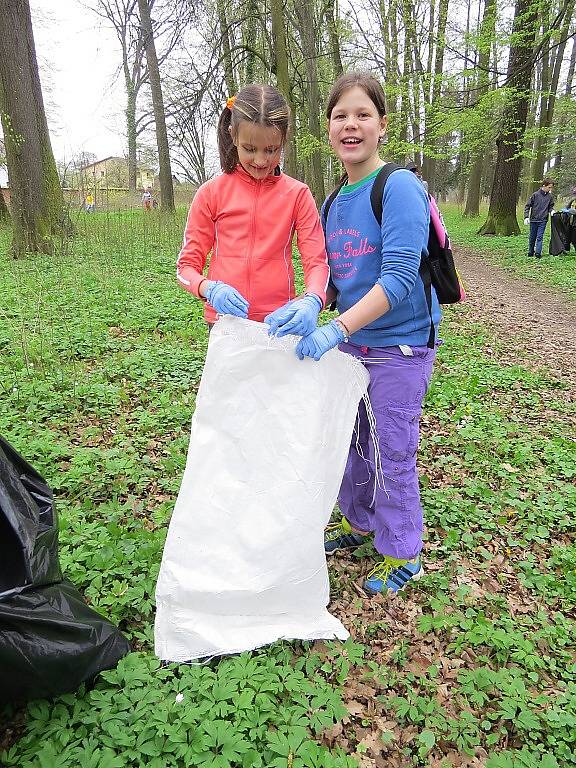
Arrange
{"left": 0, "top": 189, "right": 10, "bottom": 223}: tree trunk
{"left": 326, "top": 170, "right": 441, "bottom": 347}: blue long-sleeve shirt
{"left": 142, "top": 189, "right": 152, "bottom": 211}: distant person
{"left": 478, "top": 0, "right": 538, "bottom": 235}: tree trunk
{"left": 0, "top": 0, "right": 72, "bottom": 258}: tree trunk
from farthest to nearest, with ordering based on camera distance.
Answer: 1. {"left": 142, "top": 189, "right": 152, "bottom": 211}: distant person
2. {"left": 0, "top": 189, "right": 10, "bottom": 223}: tree trunk
3. {"left": 478, "top": 0, "right": 538, "bottom": 235}: tree trunk
4. {"left": 0, "top": 0, "right": 72, "bottom": 258}: tree trunk
5. {"left": 326, "top": 170, "right": 441, "bottom": 347}: blue long-sleeve shirt

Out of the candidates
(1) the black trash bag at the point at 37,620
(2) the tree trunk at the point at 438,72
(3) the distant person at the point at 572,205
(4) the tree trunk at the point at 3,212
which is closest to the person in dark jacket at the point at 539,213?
(3) the distant person at the point at 572,205

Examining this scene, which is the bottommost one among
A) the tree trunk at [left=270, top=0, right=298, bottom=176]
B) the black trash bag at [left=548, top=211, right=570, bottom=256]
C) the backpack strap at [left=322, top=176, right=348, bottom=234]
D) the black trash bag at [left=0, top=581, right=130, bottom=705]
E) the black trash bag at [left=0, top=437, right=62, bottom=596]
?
the black trash bag at [left=0, top=581, right=130, bottom=705]

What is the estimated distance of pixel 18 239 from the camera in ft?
23.5

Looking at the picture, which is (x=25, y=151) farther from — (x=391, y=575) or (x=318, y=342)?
(x=391, y=575)

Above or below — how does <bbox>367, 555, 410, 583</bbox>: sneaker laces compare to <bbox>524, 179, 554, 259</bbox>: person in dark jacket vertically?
below

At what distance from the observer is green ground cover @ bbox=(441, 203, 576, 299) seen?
8641 millimetres

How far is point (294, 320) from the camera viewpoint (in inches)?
63.0

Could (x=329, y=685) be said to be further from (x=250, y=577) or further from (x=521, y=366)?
(x=521, y=366)

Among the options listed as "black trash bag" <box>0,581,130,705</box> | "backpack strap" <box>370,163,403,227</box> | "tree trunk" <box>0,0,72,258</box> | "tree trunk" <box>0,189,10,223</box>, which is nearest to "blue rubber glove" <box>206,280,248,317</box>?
"backpack strap" <box>370,163,403,227</box>

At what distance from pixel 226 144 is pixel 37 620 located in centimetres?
160

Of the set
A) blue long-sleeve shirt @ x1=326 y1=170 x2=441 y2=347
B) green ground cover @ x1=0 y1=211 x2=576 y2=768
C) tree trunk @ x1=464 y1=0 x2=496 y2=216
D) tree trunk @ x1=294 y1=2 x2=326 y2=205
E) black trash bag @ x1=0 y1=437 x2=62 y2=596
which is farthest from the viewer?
tree trunk @ x1=464 y1=0 x2=496 y2=216

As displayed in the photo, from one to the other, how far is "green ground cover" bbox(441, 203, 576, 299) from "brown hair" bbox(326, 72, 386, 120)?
6992 mm

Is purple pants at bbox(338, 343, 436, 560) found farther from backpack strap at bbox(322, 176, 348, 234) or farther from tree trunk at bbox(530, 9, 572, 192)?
tree trunk at bbox(530, 9, 572, 192)

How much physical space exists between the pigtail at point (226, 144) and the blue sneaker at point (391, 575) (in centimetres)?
166
